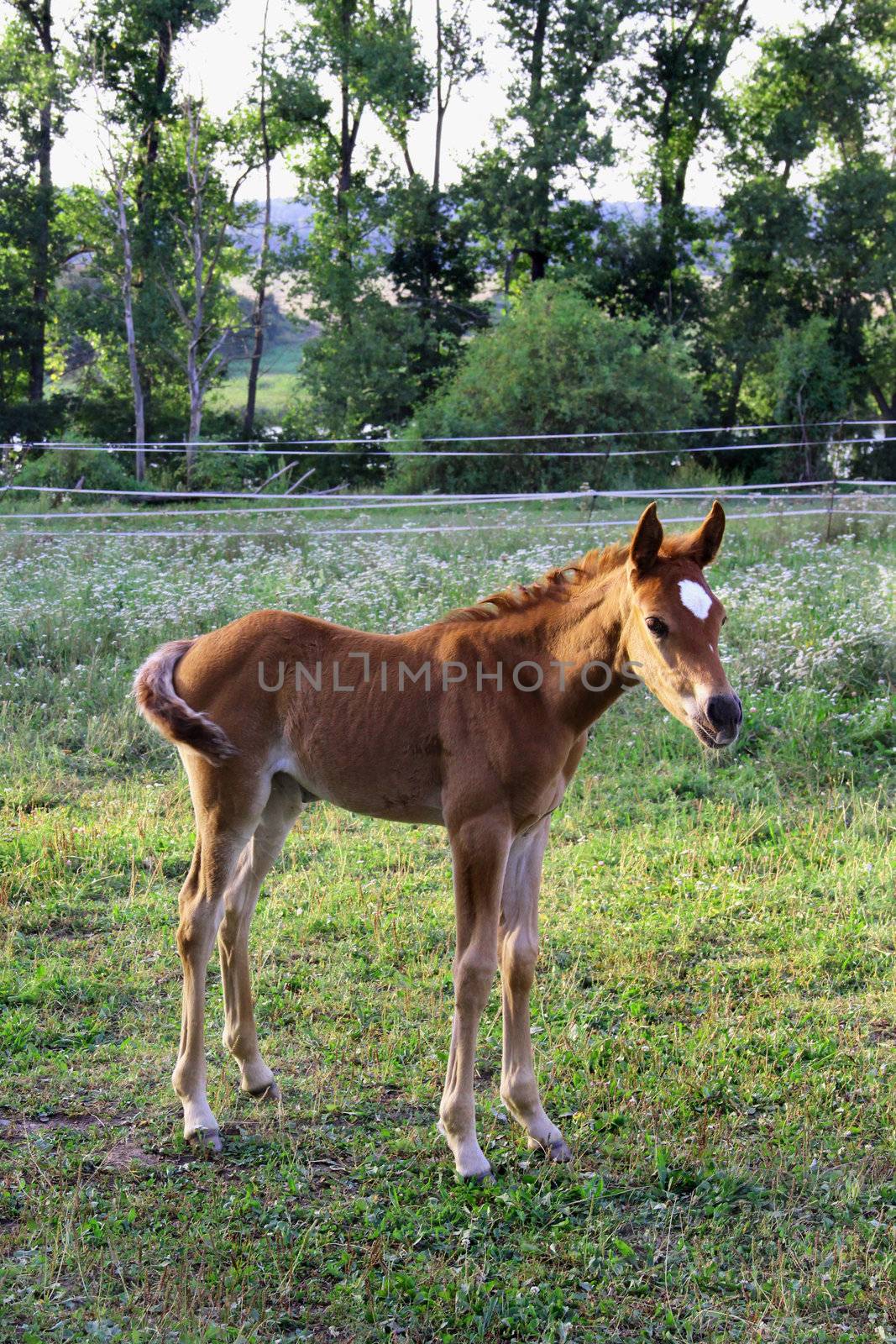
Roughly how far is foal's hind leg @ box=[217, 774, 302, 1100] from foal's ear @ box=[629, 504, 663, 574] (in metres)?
1.52

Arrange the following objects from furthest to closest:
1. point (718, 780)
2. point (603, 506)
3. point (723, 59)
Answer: point (723, 59) < point (603, 506) < point (718, 780)

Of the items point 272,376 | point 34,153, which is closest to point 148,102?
point 34,153

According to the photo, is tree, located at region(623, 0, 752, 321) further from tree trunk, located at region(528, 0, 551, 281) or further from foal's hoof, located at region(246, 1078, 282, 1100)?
foal's hoof, located at region(246, 1078, 282, 1100)

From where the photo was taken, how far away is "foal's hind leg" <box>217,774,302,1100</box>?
3.88 m

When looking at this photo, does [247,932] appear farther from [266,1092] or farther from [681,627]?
[681,627]

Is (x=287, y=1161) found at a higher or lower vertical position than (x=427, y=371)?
lower

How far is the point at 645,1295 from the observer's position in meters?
2.92

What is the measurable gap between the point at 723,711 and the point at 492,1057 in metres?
1.91

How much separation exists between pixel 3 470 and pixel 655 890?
18.2m

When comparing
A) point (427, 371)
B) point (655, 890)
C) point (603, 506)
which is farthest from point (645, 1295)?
point (427, 371)

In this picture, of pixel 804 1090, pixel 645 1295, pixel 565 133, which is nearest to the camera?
pixel 645 1295

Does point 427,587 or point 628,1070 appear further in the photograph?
point 427,587

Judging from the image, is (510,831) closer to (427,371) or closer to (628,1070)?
(628,1070)

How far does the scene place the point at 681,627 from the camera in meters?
3.20
